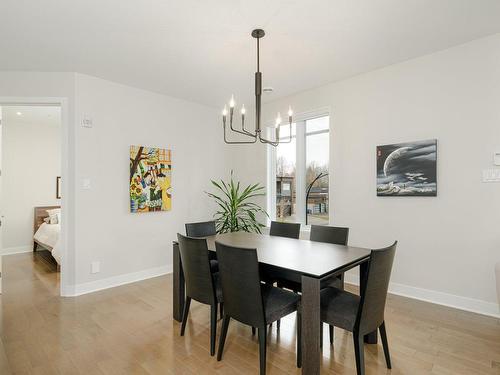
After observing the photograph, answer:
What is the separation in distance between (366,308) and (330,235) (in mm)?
1096

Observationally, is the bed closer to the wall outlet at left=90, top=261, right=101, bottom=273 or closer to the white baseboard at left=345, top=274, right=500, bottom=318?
the wall outlet at left=90, top=261, right=101, bottom=273

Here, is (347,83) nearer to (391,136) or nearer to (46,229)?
(391,136)

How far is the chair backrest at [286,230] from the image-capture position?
10.3 feet

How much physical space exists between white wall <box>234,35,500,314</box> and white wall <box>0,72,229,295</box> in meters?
2.33

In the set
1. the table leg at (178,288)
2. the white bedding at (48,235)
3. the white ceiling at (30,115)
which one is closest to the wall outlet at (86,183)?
the table leg at (178,288)

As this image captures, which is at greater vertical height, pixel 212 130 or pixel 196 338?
pixel 212 130

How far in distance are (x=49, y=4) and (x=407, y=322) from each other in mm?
4025

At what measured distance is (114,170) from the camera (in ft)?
12.6

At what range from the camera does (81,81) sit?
11.6ft

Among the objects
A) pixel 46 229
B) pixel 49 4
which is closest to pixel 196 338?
pixel 49 4

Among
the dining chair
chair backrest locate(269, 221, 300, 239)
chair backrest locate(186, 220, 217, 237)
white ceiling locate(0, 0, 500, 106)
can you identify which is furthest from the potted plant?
the dining chair

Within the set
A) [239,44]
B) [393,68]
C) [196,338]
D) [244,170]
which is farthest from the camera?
[244,170]

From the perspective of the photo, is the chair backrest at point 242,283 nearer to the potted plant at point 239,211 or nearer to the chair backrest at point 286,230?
the chair backrest at point 286,230

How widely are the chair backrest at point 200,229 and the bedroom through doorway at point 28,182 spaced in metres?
3.63
